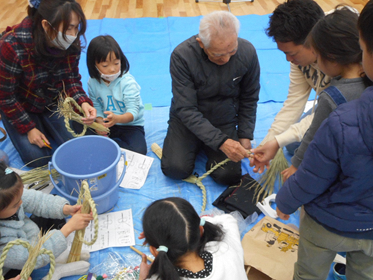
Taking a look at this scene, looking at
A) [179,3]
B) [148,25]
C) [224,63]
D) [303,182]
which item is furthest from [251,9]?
[303,182]

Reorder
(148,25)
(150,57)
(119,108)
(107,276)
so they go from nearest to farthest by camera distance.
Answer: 1. (107,276)
2. (119,108)
3. (150,57)
4. (148,25)

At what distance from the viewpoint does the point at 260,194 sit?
6.64 feet

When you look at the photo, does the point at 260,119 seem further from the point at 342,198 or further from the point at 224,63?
the point at 342,198

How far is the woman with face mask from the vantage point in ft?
5.82

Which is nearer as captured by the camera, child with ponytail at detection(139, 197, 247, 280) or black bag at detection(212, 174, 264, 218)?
child with ponytail at detection(139, 197, 247, 280)

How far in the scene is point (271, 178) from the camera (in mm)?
2092

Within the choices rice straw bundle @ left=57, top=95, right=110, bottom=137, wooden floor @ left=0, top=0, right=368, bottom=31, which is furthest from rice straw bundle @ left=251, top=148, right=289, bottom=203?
wooden floor @ left=0, top=0, right=368, bottom=31

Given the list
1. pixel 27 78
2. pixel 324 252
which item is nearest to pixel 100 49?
pixel 27 78

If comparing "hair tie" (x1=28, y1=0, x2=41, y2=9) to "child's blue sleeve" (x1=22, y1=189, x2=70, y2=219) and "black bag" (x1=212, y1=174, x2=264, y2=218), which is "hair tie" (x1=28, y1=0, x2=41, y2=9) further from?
"black bag" (x1=212, y1=174, x2=264, y2=218)

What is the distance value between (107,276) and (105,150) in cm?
70

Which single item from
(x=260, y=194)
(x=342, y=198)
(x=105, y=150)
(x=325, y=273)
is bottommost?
(x=260, y=194)

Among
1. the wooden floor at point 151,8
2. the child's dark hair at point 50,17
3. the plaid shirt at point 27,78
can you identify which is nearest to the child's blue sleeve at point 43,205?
the plaid shirt at point 27,78

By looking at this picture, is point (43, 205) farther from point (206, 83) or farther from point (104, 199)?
point (206, 83)

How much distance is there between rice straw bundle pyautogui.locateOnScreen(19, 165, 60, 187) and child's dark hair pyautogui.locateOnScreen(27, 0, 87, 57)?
72cm
